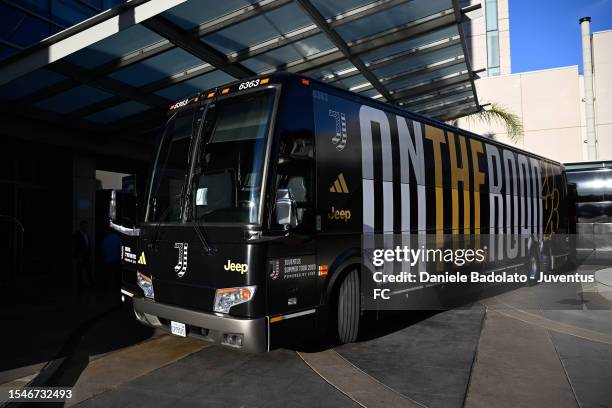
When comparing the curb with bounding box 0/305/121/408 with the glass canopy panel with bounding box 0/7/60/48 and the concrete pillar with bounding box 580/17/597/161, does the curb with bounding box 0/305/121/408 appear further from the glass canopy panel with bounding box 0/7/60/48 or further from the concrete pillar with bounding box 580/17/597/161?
the concrete pillar with bounding box 580/17/597/161

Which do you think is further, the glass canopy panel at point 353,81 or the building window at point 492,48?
the building window at point 492,48

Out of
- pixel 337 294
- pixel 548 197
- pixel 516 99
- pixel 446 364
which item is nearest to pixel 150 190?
pixel 337 294

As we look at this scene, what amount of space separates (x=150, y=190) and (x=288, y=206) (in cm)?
221

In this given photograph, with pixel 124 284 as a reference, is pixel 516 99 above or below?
above

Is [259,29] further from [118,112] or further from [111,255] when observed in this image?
[111,255]

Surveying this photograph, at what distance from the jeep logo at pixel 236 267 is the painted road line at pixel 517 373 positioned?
242 centimetres

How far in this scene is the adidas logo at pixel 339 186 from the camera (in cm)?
564

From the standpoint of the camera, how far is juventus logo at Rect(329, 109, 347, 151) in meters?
5.78

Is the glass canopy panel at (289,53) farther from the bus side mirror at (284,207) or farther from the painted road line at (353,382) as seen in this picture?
the painted road line at (353,382)

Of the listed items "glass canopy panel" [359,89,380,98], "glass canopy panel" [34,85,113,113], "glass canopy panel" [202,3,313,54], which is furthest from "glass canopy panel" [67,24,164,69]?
"glass canopy panel" [359,89,380,98]

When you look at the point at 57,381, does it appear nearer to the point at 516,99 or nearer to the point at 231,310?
the point at 231,310

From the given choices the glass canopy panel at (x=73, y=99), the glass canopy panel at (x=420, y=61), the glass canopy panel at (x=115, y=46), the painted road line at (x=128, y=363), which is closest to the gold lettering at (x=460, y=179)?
the glass canopy panel at (x=420, y=61)

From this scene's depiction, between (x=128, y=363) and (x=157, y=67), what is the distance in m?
6.43

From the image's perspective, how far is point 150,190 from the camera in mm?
5898
